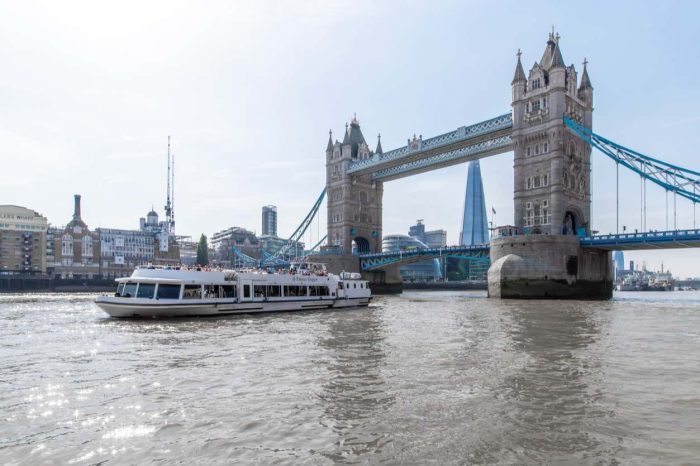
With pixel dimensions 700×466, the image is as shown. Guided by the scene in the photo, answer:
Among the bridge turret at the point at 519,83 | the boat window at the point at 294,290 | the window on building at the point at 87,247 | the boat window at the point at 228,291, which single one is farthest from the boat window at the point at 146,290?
the window on building at the point at 87,247

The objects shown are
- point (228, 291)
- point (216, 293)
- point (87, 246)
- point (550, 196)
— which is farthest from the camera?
point (87, 246)

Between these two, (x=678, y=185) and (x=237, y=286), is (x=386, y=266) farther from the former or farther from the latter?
(x=237, y=286)

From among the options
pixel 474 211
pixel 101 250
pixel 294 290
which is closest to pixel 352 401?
pixel 294 290

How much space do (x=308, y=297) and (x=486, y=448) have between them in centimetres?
3197

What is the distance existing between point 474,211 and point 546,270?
13575 centimetres

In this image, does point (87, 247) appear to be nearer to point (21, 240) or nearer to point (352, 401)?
point (21, 240)

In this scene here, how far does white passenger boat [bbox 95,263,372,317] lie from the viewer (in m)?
27.9

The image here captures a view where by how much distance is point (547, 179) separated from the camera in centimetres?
5606

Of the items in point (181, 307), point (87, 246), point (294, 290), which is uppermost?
point (87, 246)

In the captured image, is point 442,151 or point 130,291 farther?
point 442,151

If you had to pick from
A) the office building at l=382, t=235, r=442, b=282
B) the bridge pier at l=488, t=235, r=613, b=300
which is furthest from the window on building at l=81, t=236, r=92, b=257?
the bridge pier at l=488, t=235, r=613, b=300

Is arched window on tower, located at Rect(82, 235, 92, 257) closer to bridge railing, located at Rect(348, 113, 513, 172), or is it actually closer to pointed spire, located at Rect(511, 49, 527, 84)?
bridge railing, located at Rect(348, 113, 513, 172)

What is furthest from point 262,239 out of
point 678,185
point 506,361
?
point 506,361

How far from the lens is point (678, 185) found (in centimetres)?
4947
